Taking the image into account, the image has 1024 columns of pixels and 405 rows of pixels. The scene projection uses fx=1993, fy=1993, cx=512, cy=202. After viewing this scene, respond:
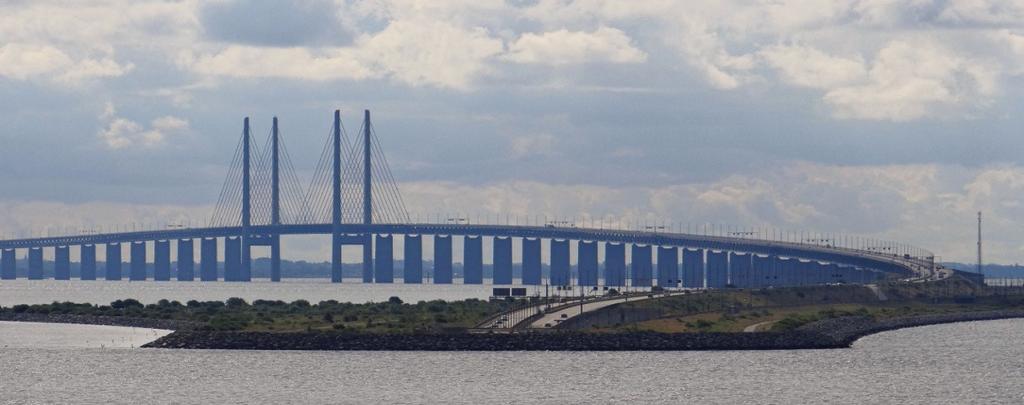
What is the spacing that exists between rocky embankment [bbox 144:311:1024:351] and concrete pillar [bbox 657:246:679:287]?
103 meters

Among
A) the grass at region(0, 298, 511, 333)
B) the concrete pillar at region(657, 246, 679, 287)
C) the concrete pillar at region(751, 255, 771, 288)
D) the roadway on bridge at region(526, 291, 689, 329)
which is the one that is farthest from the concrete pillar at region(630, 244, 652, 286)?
the roadway on bridge at region(526, 291, 689, 329)

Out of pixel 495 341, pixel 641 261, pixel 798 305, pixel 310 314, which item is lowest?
pixel 495 341

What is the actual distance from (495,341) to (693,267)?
10792cm

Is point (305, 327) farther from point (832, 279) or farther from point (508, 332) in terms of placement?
point (832, 279)

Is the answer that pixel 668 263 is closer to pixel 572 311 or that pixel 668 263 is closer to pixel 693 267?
pixel 693 267

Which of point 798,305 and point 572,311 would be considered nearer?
point 572,311

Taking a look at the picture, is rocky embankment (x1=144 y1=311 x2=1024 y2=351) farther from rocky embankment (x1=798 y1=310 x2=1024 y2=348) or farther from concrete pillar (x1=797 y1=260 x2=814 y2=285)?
concrete pillar (x1=797 y1=260 x2=814 y2=285)

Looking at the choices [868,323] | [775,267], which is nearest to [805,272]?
[775,267]

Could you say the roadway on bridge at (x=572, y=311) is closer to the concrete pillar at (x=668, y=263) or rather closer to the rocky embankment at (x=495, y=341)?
the rocky embankment at (x=495, y=341)

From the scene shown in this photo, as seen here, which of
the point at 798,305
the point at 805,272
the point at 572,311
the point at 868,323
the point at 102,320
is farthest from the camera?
the point at 805,272

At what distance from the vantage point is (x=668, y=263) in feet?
628

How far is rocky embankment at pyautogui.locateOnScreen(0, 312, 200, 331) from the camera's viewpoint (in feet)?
317

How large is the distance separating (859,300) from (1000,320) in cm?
997

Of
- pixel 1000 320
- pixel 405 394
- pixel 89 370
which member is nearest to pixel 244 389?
pixel 405 394
